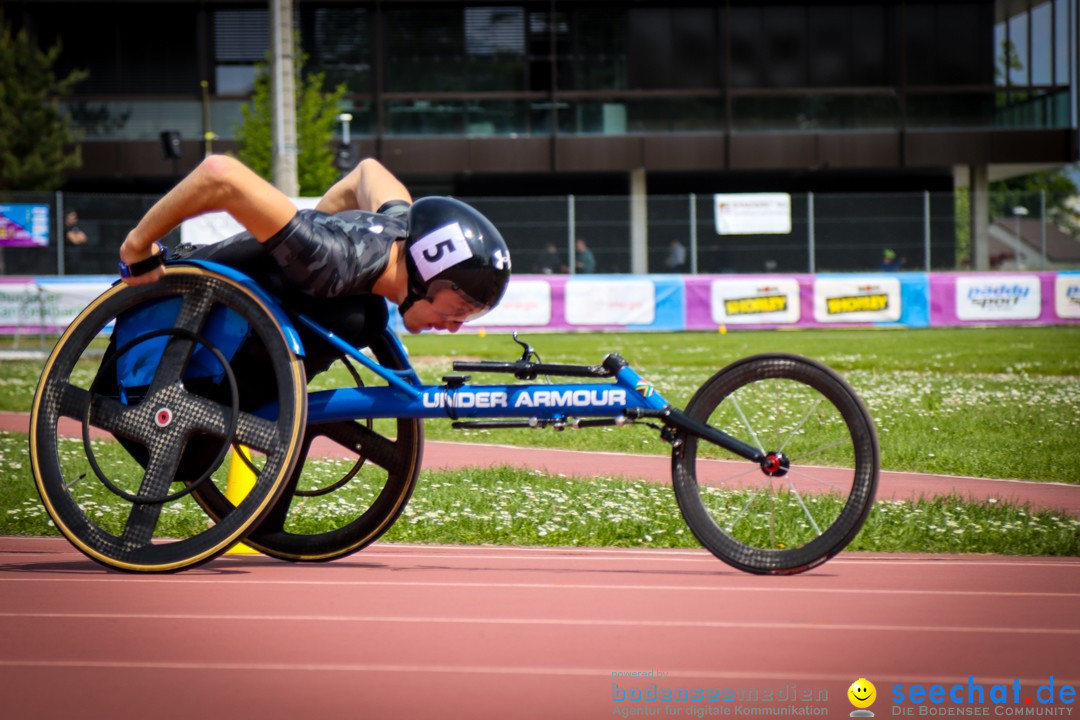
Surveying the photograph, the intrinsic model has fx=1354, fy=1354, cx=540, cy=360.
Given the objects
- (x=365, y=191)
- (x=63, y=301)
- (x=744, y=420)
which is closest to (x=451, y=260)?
(x=365, y=191)

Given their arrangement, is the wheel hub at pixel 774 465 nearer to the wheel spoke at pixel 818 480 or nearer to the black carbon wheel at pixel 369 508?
the wheel spoke at pixel 818 480

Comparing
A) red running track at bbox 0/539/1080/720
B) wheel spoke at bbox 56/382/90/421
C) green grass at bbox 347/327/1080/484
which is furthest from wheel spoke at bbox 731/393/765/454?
green grass at bbox 347/327/1080/484

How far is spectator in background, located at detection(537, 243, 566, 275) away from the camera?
31844mm

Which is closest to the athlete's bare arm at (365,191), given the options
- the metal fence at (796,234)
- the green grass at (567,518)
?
the green grass at (567,518)

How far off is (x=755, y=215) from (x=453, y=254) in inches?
1147

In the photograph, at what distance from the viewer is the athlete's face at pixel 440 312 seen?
190 inches

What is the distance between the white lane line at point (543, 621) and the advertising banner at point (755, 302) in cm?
2697

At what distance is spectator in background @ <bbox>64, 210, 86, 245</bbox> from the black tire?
25852 mm

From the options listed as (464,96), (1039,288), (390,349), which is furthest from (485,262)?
(464,96)

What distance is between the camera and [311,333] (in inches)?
192

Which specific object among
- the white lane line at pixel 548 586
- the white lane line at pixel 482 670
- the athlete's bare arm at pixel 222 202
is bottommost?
the white lane line at pixel 548 586

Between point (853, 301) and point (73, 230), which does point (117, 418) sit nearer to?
point (73, 230)

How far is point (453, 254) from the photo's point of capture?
4711mm

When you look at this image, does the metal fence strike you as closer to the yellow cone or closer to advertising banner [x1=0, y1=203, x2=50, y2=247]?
advertising banner [x1=0, y1=203, x2=50, y2=247]
